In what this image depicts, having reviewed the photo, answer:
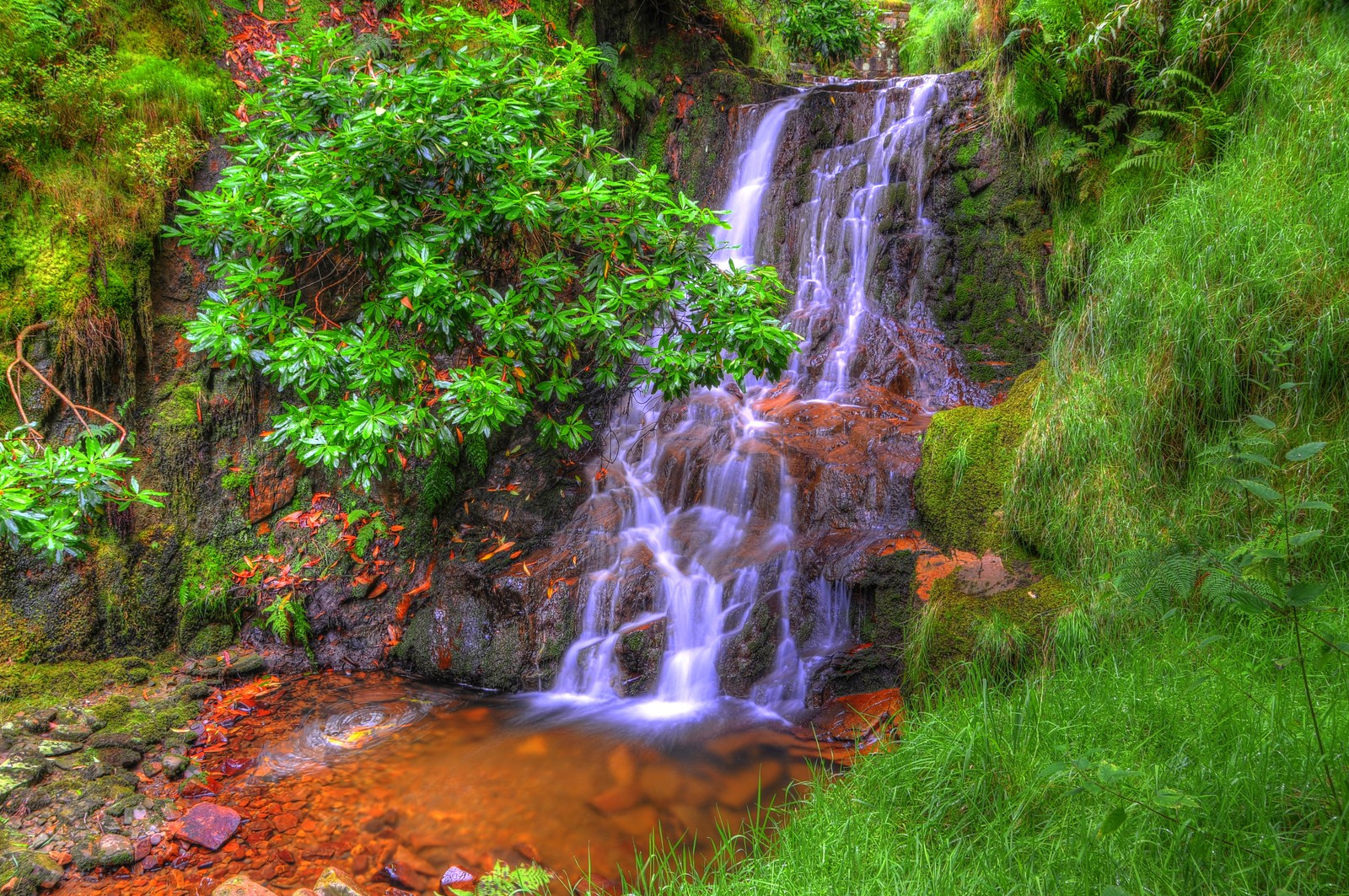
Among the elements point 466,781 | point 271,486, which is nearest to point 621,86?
point 271,486

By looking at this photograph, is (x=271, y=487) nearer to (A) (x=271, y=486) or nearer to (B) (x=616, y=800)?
(A) (x=271, y=486)

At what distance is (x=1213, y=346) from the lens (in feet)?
11.4

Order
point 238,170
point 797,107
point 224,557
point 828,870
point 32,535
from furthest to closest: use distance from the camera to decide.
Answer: point 797,107 < point 224,557 < point 238,170 < point 32,535 < point 828,870

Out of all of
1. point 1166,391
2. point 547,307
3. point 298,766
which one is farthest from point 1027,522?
point 298,766

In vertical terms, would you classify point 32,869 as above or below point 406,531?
below

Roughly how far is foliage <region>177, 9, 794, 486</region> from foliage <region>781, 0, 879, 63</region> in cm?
573

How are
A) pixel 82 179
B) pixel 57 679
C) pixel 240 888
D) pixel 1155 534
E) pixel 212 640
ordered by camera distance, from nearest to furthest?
pixel 240 888 < pixel 1155 534 < pixel 57 679 < pixel 82 179 < pixel 212 640

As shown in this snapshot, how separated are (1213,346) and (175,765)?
5870 mm

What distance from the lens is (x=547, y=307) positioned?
14.8 ft

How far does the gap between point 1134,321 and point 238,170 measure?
211 inches

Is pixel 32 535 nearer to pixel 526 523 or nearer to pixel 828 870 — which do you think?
pixel 526 523

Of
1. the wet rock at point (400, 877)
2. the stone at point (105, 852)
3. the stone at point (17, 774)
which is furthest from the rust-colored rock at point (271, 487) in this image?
the wet rock at point (400, 877)

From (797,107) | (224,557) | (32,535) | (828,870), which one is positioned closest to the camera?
(828,870)

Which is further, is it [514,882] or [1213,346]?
[1213,346]
